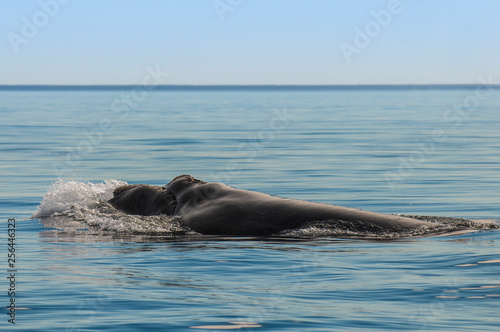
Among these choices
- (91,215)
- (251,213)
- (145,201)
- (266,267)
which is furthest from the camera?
(91,215)

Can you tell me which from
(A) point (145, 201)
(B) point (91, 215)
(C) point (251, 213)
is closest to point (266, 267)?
(C) point (251, 213)

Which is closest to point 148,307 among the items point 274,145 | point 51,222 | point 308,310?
point 308,310

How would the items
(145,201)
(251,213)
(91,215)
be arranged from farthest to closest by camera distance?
1. (91,215)
2. (145,201)
3. (251,213)

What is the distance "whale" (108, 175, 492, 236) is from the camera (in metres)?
16.2

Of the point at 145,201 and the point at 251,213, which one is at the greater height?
the point at 145,201

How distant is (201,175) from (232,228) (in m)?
12.2

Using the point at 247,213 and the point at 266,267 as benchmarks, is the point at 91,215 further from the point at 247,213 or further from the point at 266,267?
the point at 266,267

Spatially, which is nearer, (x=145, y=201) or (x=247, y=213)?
(x=247, y=213)

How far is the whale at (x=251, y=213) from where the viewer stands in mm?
16250

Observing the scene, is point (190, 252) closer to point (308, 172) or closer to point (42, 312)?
point (42, 312)

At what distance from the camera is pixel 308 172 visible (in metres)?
29.4

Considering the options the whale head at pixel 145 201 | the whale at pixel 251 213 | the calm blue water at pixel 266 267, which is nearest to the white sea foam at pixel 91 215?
the calm blue water at pixel 266 267

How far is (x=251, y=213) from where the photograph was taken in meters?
16.8

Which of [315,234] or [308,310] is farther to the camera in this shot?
[315,234]
